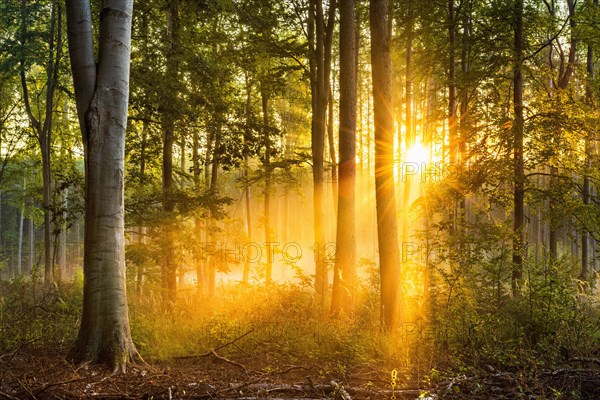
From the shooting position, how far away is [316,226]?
45.8 feet

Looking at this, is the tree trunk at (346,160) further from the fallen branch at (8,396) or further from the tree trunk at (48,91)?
the tree trunk at (48,91)

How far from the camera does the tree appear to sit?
5.46 meters

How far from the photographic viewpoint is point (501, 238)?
10375 millimetres

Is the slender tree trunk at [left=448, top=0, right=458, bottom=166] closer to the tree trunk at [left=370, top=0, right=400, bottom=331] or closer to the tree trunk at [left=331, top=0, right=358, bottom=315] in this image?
the tree trunk at [left=331, top=0, right=358, bottom=315]

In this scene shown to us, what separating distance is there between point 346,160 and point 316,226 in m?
3.76

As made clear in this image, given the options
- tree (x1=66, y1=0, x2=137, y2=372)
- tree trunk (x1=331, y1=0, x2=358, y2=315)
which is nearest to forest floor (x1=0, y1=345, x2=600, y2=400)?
tree (x1=66, y1=0, x2=137, y2=372)

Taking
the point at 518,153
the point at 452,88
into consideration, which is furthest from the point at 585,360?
the point at 452,88

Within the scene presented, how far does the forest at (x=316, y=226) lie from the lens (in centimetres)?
540

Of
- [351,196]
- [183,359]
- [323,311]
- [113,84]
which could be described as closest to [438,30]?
[351,196]

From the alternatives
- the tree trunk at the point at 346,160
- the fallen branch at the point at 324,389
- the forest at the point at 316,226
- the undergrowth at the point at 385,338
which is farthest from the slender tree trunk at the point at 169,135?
the fallen branch at the point at 324,389

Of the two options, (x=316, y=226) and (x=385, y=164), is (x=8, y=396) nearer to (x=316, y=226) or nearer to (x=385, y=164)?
(x=385, y=164)

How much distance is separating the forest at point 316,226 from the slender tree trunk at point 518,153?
2.7 inches

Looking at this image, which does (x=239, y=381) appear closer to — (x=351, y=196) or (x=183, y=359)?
(x=183, y=359)

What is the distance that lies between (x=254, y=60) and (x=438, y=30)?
6.51 m
